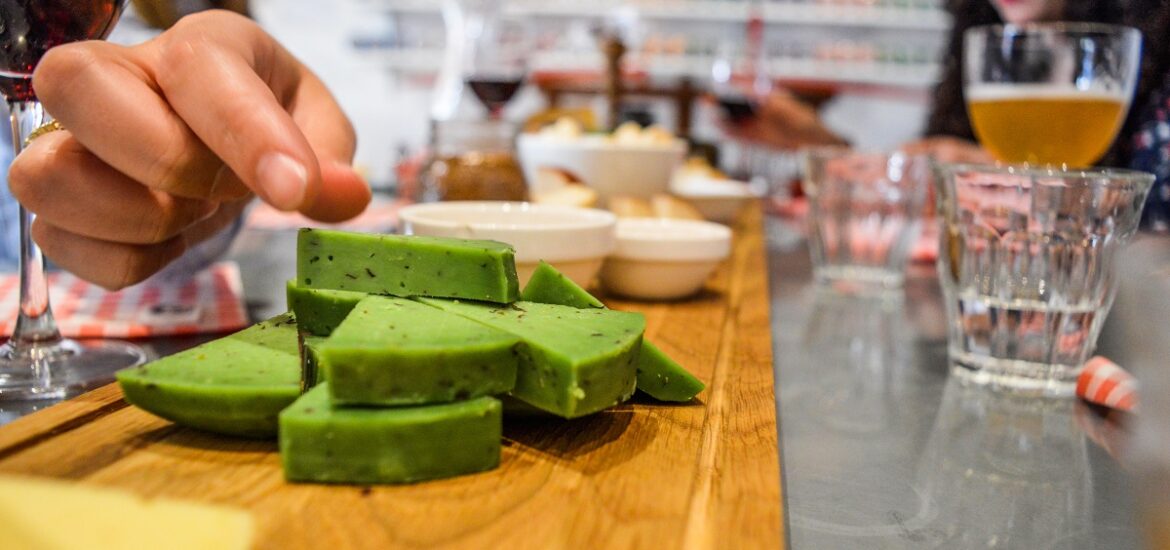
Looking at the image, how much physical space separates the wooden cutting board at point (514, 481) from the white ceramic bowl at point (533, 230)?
0.34m

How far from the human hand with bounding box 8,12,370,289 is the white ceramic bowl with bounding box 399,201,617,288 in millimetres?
167

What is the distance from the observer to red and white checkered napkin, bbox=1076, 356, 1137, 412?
34.3 inches

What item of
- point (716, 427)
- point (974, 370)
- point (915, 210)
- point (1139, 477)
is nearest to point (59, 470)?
point (716, 427)

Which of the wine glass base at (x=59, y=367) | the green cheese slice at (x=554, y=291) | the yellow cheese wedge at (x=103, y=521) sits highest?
the green cheese slice at (x=554, y=291)

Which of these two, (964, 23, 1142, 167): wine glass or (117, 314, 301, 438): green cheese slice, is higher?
(964, 23, 1142, 167): wine glass

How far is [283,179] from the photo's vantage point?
24.6 inches

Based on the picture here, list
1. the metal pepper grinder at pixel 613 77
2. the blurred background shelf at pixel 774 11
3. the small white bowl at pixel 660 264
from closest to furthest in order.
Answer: the small white bowl at pixel 660 264 < the metal pepper grinder at pixel 613 77 < the blurred background shelf at pixel 774 11

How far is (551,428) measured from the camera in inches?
25.4

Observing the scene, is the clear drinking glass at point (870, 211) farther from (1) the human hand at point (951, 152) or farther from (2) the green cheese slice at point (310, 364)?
(2) the green cheese slice at point (310, 364)

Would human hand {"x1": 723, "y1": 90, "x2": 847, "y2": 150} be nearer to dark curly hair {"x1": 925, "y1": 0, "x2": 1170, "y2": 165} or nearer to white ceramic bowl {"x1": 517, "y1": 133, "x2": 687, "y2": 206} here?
dark curly hair {"x1": 925, "y1": 0, "x2": 1170, "y2": 165}

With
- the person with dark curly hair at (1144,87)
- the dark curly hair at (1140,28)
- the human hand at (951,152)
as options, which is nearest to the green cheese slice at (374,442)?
the human hand at (951,152)

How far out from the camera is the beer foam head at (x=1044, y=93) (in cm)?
131

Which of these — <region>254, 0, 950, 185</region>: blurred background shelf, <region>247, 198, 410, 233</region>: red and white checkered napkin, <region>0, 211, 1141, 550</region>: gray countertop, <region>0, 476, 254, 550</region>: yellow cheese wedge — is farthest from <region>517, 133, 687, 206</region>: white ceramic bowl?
<region>254, 0, 950, 185</region>: blurred background shelf

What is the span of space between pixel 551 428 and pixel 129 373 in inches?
11.6
